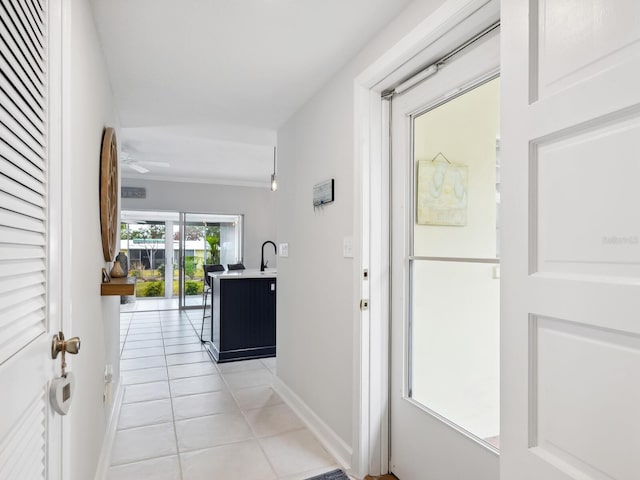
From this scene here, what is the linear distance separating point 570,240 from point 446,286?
0.91 m

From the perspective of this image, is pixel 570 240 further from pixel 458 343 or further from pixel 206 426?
pixel 206 426

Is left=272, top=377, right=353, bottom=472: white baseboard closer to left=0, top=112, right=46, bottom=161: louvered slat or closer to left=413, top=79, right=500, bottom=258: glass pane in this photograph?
left=413, top=79, right=500, bottom=258: glass pane

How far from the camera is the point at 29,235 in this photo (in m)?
0.89

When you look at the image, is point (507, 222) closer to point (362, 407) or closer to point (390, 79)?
point (390, 79)

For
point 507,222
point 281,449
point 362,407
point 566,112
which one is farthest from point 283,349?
point 566,112

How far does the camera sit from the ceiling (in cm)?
175

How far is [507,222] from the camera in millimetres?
1062

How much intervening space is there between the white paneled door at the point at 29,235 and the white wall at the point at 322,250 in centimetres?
138

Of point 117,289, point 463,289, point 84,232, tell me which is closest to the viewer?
point 84,232

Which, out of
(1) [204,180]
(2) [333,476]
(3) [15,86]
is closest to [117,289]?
(3) [15,86]

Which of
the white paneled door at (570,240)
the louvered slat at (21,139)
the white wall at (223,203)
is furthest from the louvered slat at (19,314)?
the white wall at (223,203)

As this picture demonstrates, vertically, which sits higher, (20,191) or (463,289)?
(20,191)

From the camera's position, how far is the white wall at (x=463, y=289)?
5.12 ft

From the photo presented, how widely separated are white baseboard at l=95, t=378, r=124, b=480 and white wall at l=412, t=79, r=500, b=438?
5.39 ft
